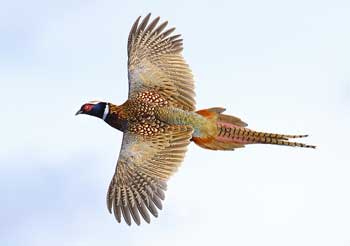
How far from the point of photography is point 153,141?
14.0 m

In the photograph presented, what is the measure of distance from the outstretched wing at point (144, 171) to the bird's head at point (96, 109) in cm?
70

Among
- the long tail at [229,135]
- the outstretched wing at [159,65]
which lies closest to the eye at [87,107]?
the outstretched wing at [159,65]

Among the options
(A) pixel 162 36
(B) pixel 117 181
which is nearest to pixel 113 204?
(B) pixel 117 181

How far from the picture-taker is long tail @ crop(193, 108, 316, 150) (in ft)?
45.1

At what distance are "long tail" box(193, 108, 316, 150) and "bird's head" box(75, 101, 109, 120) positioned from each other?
5.06ft

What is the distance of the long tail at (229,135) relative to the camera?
13.7 m

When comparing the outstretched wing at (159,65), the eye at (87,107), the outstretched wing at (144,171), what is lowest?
the outstretched wing at (144,171)

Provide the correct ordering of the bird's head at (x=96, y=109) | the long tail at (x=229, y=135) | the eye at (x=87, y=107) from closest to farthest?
the long tail at (x=229, y=135) < the bird's head at (x=96, y=109) < the eye at (x=87, y=107)

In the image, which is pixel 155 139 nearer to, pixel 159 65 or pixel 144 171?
pixel 144 171

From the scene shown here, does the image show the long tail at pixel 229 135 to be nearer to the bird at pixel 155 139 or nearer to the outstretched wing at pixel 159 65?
the bird at pixel 155 139

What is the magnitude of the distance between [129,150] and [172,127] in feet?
2.41

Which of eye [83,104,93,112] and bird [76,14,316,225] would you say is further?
eye [83,104,93,112]

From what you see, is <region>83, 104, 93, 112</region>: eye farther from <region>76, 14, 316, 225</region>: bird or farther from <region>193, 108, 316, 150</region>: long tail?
<region>193, 108, 316, 150</region>: long tail

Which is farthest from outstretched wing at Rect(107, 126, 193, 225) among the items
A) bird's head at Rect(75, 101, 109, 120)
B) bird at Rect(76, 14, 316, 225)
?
bird's head at Rect(75, 101, 109, 120)
